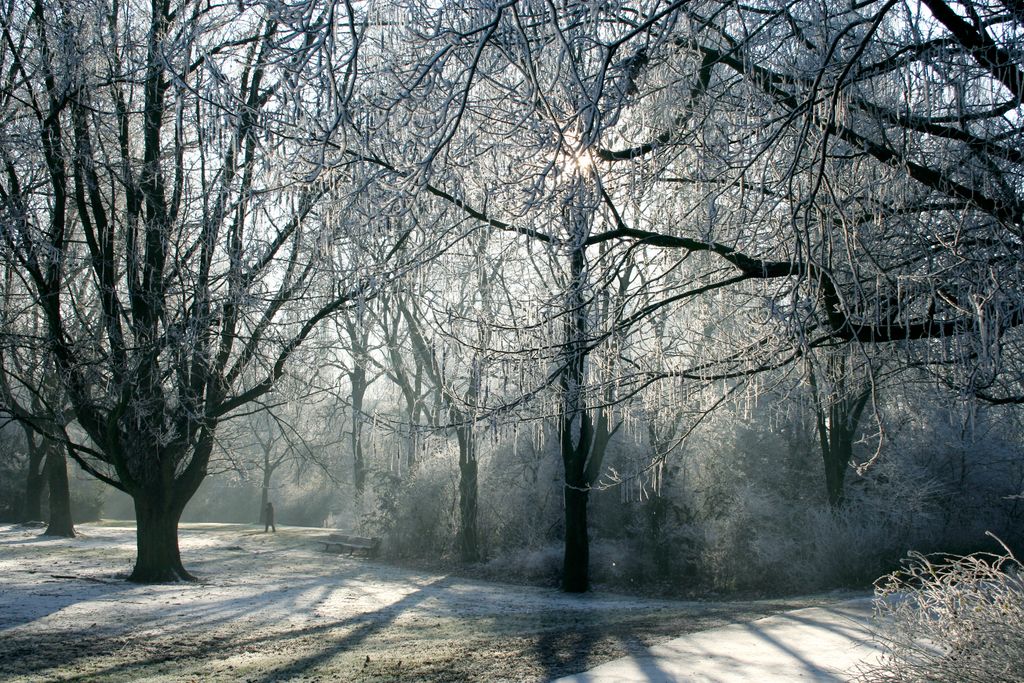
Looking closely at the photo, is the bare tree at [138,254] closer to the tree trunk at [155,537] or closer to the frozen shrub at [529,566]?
the tree trunk at [155,537]

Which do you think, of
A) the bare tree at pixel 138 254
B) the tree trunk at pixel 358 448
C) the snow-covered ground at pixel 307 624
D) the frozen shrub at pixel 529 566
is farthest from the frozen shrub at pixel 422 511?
the bare tree at pixel 138 254

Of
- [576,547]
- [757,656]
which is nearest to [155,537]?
[576,547]

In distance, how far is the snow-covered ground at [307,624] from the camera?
287 inches

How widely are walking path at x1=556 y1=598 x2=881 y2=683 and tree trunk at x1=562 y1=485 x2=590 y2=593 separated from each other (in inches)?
271

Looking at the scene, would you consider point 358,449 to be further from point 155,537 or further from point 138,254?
point 138,254

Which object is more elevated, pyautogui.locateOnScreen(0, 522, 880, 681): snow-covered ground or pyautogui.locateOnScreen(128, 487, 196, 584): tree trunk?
pyautogui.locateOnScreen(128, 487, 196, 584): tree trunk

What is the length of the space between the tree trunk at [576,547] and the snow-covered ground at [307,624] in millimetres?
461

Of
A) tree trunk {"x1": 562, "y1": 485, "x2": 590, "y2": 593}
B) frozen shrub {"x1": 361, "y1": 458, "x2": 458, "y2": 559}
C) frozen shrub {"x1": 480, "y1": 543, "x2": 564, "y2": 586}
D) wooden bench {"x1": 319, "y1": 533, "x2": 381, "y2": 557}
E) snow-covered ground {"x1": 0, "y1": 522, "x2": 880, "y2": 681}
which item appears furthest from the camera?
wooden bench {"x1": 319, "y1": 533, "x2": 381, "y2": 557}

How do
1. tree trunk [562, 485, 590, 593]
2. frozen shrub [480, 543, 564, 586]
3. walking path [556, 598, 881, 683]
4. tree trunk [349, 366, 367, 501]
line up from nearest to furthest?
walking path [556, 598, 881, 683]
tree trunk [562, 485, 590, 593]
frozen shrub [480, 543, 564, 586]
tree trunk [349, 366, 367, 501]

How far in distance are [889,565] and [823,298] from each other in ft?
40.2

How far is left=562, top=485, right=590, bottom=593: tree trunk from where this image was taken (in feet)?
50.3

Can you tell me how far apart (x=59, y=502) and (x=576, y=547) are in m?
15.7

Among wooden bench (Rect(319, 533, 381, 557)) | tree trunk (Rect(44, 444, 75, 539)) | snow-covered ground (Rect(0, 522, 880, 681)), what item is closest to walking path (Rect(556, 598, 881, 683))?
snow-covered ground (Rect(0, 522, 880, 681))

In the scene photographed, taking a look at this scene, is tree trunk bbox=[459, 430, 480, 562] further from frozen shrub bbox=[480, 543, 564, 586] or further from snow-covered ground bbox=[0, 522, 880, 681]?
snow-covered ground bbox=[0, 522, 880, 681]
